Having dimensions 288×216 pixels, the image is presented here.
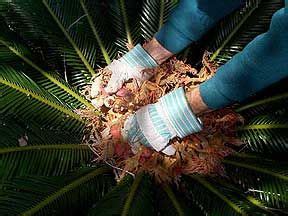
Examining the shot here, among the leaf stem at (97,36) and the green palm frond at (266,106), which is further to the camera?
the leaf stem at (97,36)

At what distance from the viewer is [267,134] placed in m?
2.42

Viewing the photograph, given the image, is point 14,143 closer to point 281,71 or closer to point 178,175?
point 178,175

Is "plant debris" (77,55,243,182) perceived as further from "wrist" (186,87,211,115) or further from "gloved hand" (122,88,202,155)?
"wrist" (186,87,211,115)

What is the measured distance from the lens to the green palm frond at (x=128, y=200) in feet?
6.38

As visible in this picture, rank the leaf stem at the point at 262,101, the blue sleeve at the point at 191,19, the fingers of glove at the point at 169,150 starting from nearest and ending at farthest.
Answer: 1. the blue sleeve at the point at 191,19
2. the fingers of glove at the point at 169,150
3. the leaf stem at the point at 262,101

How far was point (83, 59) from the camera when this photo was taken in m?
2.68

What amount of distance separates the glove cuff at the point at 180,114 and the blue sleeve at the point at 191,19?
331 millimetres

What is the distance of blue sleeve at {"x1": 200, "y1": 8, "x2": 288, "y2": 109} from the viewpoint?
1516 mm

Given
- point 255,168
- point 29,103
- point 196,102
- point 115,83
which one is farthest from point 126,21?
point 255,168

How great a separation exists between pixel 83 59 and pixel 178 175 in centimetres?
89

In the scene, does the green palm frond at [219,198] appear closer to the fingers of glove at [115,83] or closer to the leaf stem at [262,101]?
the leaf stem at [262,101]

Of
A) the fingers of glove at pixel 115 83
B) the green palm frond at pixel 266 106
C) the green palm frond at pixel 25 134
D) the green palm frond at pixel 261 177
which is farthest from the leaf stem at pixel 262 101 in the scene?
the green palm frond at pixel 25 134

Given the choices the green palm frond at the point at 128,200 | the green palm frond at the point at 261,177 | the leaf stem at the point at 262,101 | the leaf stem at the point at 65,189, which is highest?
the leaf stem at the point at 65,189

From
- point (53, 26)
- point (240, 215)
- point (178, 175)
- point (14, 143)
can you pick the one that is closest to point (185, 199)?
point (178, 175)
